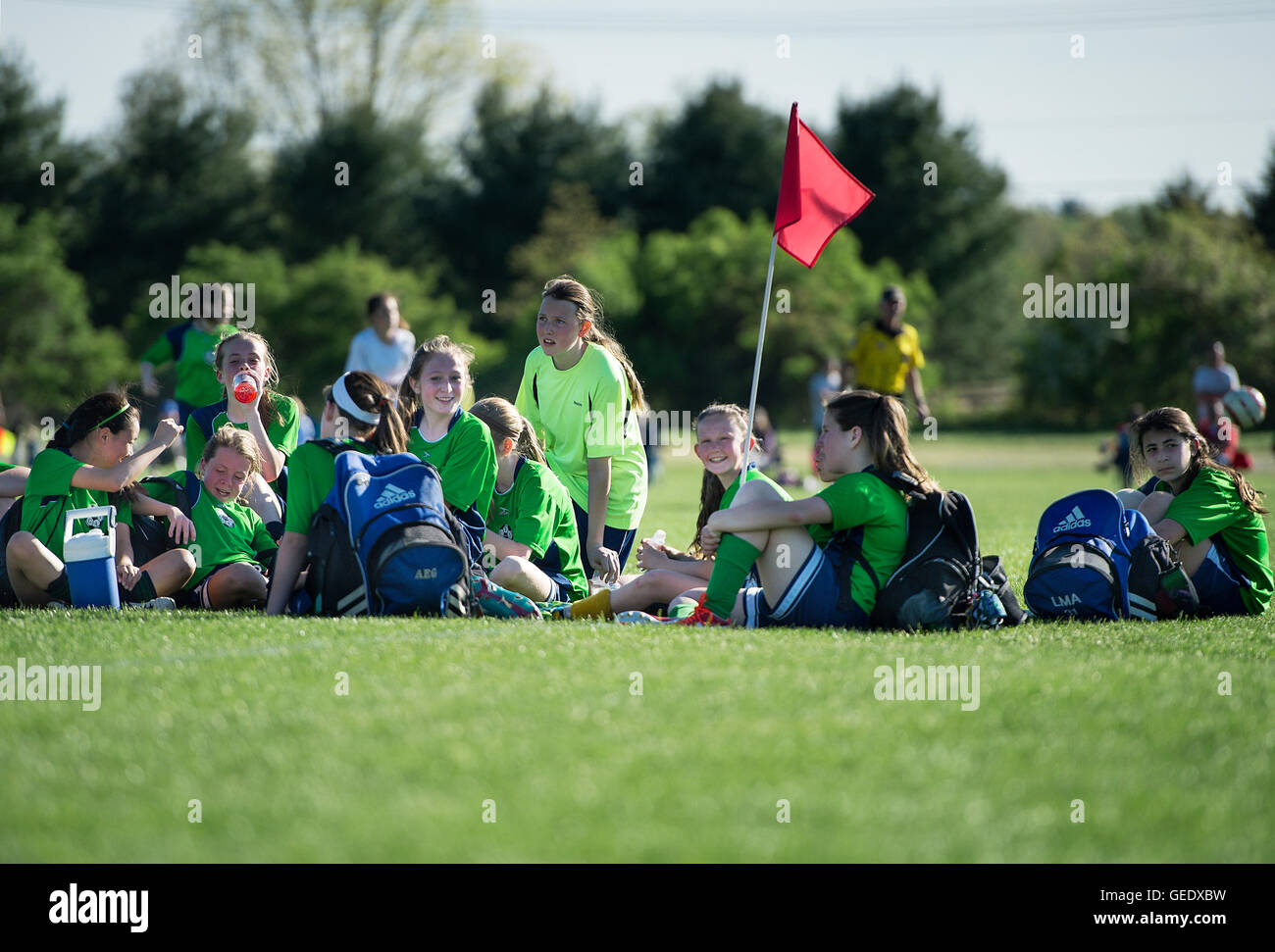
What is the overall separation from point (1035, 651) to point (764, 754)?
2230 mm

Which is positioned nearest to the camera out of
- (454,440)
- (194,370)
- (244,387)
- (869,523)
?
(869,523)

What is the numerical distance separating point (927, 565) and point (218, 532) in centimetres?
389

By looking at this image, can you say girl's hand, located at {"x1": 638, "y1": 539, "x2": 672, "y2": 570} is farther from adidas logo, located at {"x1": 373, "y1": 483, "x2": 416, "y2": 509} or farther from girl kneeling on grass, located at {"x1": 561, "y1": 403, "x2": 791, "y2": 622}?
adidas logo, located at {"x1": 373, "y1": 483, "x2": 416, "y2": 509}

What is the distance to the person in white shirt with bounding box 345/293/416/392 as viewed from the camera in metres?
13.8

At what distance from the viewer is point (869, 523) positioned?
6.26 meters

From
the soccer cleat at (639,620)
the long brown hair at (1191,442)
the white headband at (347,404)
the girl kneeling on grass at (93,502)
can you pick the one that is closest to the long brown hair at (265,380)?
the girl kneeling on grass at (93,502)

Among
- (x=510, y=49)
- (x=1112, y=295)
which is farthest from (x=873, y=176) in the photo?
(x=510, y=49)

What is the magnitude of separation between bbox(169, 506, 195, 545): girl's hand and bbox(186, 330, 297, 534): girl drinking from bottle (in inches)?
17.4

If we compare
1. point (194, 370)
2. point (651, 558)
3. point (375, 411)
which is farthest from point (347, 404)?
point (194, 370)

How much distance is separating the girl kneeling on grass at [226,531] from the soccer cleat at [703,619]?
2373 mm

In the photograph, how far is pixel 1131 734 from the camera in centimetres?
437

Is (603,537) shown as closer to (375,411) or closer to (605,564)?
(605,564)
